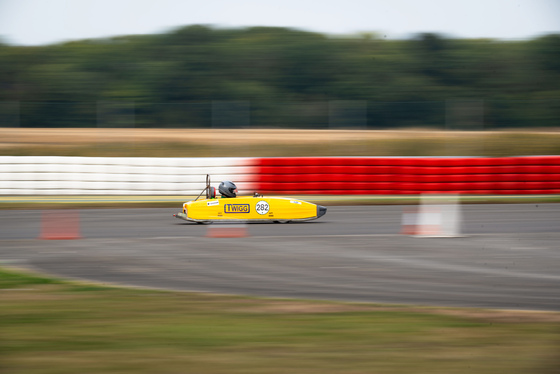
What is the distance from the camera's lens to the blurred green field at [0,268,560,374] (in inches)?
171

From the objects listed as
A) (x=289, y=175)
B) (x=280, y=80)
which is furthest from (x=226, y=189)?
(x=280, y=80)

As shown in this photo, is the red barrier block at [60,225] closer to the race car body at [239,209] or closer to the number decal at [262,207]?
the race car body at [239,209]

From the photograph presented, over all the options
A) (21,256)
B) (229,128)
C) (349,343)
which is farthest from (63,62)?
(349,343)

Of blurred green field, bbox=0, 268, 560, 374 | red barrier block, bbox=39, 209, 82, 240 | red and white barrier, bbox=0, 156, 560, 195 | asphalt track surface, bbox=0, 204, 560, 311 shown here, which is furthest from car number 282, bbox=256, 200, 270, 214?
blurred green field, bbox=0, 268, 560, 374

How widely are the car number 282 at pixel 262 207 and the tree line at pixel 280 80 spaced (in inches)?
424

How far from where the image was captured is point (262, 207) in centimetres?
1255

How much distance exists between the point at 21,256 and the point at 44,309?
3.60 meters

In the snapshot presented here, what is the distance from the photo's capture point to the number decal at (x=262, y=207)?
12531 mm

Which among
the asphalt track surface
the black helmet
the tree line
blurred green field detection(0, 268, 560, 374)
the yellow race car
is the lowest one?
the asphalt track surface

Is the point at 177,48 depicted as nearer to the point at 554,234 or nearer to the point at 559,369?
the point at 554,234

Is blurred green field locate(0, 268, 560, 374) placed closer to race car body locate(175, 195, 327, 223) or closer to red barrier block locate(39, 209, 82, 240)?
red barrier block locate(39, 209, 82, 240)

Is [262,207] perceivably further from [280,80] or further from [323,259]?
[280,80]

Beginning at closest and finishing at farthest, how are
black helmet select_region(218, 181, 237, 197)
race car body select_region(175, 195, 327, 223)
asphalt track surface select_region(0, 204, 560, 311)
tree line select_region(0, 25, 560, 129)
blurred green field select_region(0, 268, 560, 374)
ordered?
blurred green field select_region(0, 268, 560, 374), asphalt track surface select_region(0, 204, 560, 311), race car body select_region(175, 195, 327, 223), black helmet select_region(218, 181, 237, 197), tree line select_region(0, 25, 560, 129)

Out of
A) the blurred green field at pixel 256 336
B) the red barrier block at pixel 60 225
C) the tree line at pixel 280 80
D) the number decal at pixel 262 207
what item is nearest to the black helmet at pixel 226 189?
the number decal at pixel 262 207
